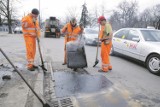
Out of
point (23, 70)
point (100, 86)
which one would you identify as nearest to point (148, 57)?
point (100, 86)

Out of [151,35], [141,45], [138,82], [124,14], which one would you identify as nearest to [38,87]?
[138,82]

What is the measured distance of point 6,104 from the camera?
3398mm

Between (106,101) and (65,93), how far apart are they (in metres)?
0.91

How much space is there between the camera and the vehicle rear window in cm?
694

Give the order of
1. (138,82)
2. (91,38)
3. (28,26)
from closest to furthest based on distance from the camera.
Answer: (138,82), (28,26), (91,38)

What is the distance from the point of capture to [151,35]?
719 cm

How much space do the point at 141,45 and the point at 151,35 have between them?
79cm

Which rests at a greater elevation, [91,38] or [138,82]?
[91,38]

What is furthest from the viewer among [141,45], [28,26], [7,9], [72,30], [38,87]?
[7,9]

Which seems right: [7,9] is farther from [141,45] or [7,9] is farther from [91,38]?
[141,45]

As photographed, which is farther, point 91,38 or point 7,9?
point 7,9

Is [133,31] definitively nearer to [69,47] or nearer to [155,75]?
[155,75]

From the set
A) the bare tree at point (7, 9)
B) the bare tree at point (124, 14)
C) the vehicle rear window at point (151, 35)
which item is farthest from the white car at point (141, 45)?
the bare tree at point (124, 14)

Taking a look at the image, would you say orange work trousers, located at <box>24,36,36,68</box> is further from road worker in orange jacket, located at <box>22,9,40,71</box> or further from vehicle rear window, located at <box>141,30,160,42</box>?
vehicle rear window, located at <box>141,30,160,42</box>
